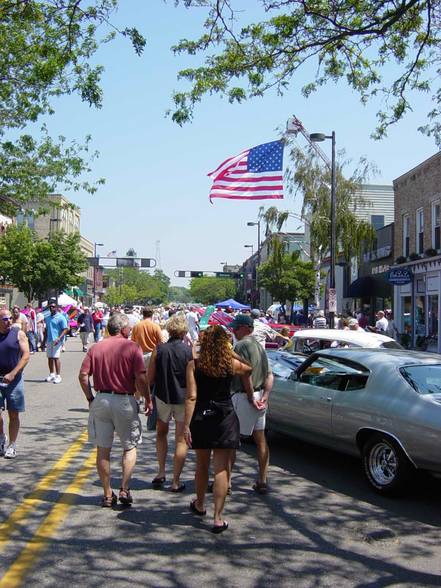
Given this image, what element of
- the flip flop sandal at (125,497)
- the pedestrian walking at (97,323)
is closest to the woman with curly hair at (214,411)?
the flip flop sandal at (125,497)

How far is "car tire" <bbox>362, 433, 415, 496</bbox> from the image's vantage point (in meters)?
6.28

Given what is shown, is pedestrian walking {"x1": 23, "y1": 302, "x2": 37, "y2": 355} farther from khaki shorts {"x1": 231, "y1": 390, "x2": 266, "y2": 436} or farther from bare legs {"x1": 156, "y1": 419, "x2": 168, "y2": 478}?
khaki shorts {"x1": 231, "y1": 390, "x2": 266, "y2": 436}

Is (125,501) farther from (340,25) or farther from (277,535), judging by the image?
(340,25)

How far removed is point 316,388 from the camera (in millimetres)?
7684

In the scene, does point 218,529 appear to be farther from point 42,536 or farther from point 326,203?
point 326,203

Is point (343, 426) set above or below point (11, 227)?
below

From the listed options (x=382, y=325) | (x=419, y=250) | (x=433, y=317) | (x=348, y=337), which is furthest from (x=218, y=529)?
(x=419, y=250)

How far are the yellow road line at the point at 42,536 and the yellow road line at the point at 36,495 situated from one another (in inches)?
7.6

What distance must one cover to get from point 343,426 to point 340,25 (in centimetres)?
605

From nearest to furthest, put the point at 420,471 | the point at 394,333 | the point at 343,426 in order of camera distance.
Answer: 1. the point at 420,471
2. the point at 343,426
3. the point at 394,333

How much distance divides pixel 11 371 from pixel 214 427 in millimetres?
3173

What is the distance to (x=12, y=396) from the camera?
7.56 metres

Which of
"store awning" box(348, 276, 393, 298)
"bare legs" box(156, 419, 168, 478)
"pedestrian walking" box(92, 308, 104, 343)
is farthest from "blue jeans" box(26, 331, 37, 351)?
"store awning" box(348, 276, 393, 298)

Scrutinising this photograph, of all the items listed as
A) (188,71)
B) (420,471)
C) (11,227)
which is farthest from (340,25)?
(11,227)
